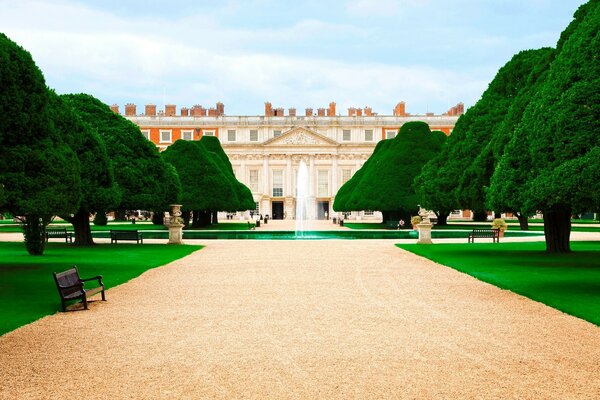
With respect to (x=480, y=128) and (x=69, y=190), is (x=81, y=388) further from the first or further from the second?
(x=480, y=128)

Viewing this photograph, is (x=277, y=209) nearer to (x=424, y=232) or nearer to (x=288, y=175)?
(x=288, y=175)

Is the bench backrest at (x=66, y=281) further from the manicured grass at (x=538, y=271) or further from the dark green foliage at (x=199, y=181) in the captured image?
the dark green foliage at (x=199, y=181)

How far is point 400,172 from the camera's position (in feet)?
131

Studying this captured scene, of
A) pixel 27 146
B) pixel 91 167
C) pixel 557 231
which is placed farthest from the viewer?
pixel 91 167

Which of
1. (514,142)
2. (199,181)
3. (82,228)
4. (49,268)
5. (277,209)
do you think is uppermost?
(199,181)

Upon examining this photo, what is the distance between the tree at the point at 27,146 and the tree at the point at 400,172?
2655cm

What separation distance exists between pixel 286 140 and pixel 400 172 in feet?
147

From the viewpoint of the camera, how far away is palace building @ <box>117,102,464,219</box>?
83125 millimetres

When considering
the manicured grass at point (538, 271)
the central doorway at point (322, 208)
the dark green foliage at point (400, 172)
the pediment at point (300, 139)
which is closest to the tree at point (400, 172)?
the dark green foliage at point (400, 172)

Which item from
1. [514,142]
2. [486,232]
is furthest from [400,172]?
[514,142]

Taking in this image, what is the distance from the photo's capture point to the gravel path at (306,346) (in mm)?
5805

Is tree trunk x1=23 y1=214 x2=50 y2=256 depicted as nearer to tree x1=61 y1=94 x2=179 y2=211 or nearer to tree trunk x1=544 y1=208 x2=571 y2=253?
tree x1=61 y1=94 x2=179 y2=211

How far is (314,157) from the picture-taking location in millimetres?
84750

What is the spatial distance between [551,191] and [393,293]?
3085 millimetres
